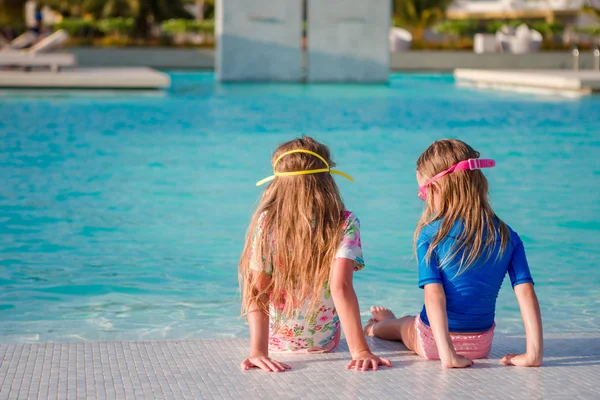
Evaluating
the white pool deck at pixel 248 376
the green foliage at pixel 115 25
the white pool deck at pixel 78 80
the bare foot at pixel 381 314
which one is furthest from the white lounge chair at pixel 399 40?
the white pool deck at pixel 248 376

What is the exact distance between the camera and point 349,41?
94.9 ft

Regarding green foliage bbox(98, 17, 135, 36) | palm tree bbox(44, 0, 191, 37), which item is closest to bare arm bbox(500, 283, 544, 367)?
green foliage bbox(98, 17, 135, 36)

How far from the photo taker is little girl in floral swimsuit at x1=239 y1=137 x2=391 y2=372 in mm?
3340

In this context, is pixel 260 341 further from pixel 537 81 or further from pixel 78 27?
pixel 78 27

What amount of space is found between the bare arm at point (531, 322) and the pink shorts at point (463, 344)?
0.16m

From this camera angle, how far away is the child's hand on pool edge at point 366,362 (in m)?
3.38

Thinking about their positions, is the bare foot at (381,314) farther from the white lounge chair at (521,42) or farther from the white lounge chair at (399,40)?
the white lounge chair at (521,42)

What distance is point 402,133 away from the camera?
1527 cm

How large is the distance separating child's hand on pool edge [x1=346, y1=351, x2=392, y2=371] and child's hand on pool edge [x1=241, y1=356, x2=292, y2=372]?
0.82 feet

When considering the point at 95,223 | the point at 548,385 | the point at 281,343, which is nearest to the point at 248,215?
the point at 95,223

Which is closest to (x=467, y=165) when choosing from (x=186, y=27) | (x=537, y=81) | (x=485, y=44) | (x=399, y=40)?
(x=537, y=81)

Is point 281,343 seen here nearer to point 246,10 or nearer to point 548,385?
point 548,385

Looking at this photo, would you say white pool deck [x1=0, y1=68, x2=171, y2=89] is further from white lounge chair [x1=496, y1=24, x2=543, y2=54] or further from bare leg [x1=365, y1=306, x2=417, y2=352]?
bare leg [x1=365, y1=306, x2=417, y2=352]

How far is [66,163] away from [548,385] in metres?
9.41
